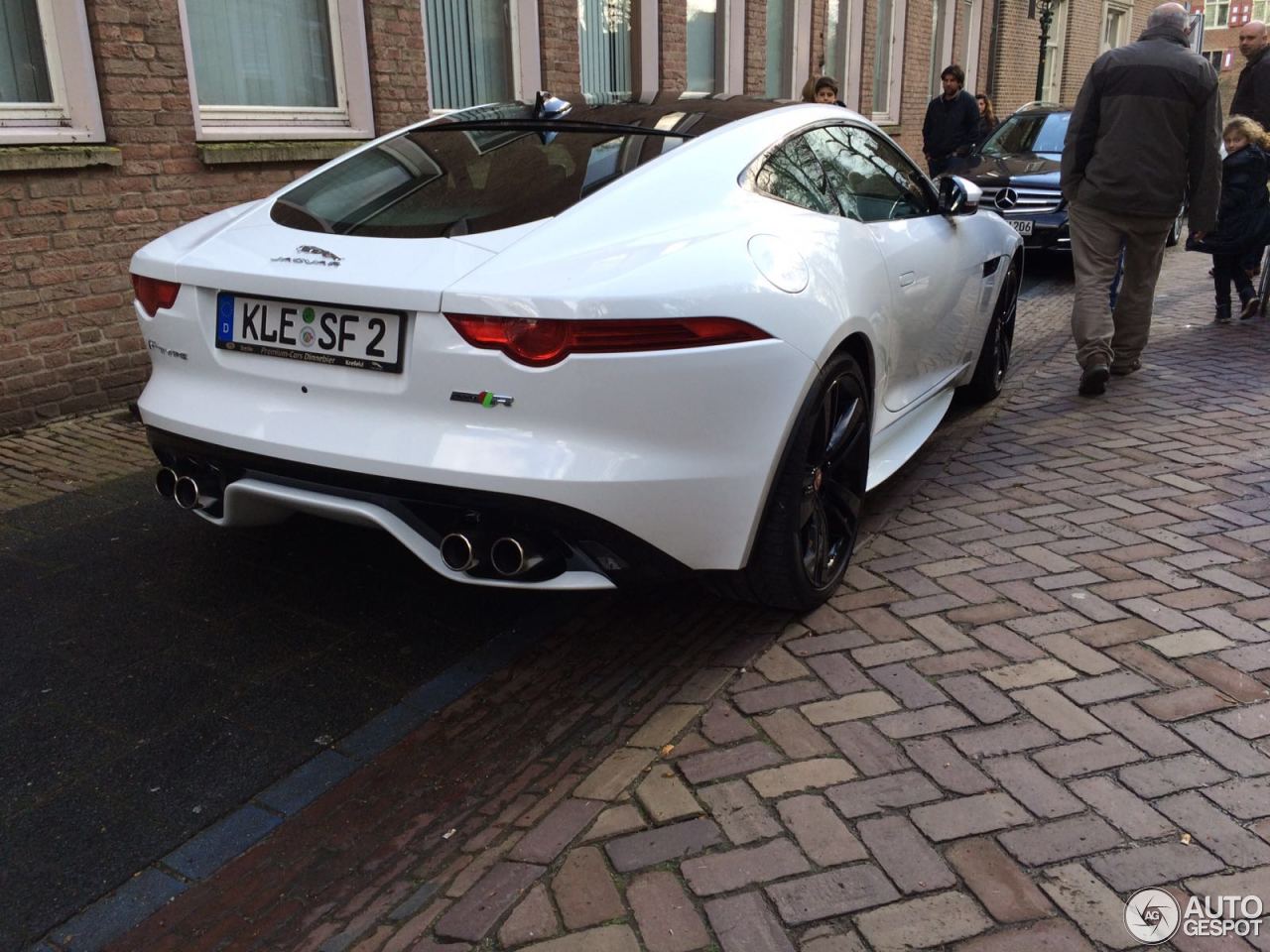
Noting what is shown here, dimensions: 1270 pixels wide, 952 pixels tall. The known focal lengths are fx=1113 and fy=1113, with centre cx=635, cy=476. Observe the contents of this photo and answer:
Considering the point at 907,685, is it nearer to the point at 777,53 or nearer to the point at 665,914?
the point at 665,914

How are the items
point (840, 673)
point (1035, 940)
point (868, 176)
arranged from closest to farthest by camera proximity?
point (1035, 940) < point (840, 673) < point (868, 176)

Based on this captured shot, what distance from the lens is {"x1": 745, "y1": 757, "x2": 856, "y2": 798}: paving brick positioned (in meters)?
2.60

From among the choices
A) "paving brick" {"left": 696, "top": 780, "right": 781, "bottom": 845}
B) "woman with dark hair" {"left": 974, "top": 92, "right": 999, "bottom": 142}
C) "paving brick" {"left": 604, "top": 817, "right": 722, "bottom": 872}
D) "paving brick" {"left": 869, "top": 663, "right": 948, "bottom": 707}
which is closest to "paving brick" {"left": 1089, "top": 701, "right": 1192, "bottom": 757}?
"paving brick" {"left": 869, "top": 663, "right": 948, "bottom": 707}

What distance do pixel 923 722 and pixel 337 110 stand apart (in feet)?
21.1

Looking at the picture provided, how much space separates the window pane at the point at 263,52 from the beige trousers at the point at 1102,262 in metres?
5.02

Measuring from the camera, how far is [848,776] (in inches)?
104

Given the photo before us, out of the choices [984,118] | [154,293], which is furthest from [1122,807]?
[984,118]

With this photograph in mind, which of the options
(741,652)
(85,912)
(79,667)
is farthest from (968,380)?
(85,912)

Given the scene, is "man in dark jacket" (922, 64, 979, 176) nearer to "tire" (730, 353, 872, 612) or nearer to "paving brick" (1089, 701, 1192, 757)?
"tire" (730, 353, 872, 612)

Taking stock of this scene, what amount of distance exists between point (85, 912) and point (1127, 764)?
234 cm

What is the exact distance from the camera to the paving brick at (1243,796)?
249 centimetres

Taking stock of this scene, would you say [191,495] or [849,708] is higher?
[191,495]

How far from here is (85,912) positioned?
2.26 metres

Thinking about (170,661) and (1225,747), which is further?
(170,661)
